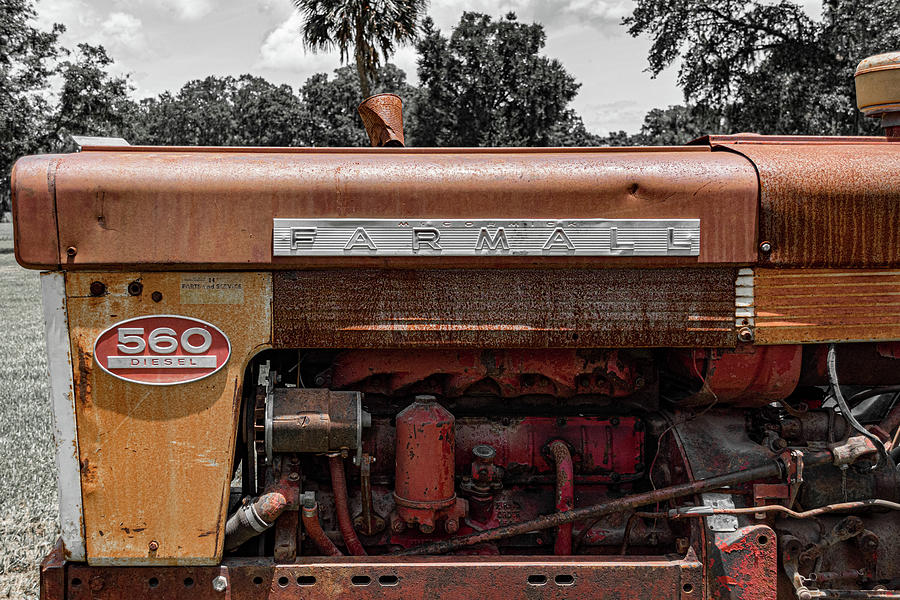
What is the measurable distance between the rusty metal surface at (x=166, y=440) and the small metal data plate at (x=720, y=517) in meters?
1.70

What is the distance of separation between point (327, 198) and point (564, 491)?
1.38 meters

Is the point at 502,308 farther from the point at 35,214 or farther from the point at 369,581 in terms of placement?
the point at 35,214

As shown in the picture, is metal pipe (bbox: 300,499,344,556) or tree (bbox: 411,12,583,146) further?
tree (bbox: 411,12,583,146)

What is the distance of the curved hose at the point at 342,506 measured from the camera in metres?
2.80

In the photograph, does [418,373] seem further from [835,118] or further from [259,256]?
[835,118]

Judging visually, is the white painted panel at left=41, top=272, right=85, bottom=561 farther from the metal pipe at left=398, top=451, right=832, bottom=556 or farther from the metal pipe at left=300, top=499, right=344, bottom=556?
the metal pipe at left=398, top=451, right=832, bottom=556

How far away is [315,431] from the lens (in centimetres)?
270

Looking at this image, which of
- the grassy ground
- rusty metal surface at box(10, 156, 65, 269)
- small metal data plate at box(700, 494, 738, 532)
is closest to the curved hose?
rusty metal surface at box(10, 156, 65, 269)

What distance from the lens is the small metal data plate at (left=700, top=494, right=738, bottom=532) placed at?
9.08 feet

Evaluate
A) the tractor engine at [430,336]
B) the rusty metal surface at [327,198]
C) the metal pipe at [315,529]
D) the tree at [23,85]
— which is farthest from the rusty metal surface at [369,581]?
the tree at [23,85]

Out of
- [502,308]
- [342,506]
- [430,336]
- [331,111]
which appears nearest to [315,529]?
[342,506]

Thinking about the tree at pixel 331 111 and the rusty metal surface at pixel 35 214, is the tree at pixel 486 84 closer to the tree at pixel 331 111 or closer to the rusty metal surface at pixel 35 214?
the tree at pixel 331 111

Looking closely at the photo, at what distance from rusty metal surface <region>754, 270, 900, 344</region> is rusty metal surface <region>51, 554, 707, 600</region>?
38.5 inches

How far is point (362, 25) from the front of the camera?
56.7 ft
